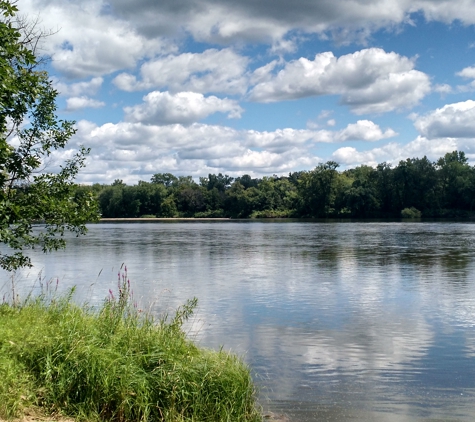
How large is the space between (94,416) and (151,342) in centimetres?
203

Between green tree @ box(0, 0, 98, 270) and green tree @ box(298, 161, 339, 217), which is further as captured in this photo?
green tree @ box(298, 161, 339, 217)

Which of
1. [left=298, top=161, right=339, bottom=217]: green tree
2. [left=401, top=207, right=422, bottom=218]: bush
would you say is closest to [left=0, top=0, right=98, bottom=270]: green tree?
[left=401, top=207, right=422, bottom=218]: bush

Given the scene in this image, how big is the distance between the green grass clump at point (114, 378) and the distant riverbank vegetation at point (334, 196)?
133 meters

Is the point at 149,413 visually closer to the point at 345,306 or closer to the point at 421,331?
the point at 421,331

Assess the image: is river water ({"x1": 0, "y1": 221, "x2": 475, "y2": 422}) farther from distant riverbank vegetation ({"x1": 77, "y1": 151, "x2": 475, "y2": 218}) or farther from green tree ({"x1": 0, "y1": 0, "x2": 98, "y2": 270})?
distant riverbank vegetation ({"x1": 77, "y1": 151, "x2": 475, "y2": 218})

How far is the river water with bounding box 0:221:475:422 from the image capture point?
10.7 meters

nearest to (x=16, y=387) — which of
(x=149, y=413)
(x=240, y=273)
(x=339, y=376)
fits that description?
(x=149, y=413)

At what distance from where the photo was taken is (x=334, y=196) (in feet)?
511

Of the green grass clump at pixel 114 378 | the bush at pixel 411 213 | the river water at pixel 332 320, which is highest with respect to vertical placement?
the bush at pixel 411 213

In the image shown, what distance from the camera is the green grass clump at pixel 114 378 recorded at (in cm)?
816

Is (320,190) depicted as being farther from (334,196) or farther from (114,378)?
(114,378)

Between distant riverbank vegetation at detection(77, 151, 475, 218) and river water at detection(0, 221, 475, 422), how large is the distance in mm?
105909

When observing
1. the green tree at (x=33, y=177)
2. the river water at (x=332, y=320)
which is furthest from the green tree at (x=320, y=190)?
the green tree at (x=33, y=177)

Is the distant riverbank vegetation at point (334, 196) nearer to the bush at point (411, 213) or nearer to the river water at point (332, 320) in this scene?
the bush at point (411, 213)
